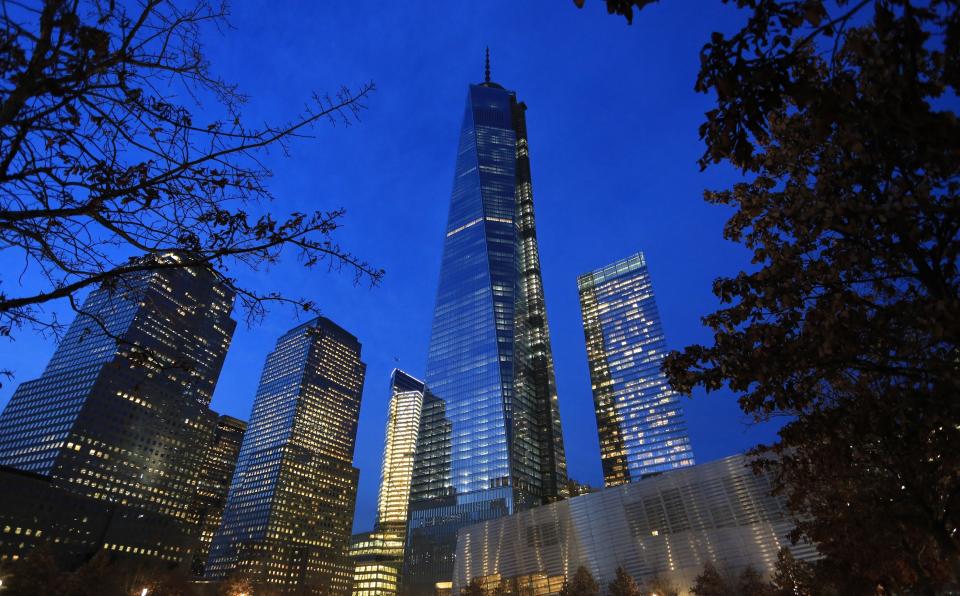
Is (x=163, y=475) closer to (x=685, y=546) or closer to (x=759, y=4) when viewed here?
(x=685, y=546)

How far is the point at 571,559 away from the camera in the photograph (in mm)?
90562

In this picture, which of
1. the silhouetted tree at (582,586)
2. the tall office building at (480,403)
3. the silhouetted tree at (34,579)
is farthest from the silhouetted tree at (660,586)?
the silhouetted tree at (34,579)

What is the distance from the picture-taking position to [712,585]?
65.3m

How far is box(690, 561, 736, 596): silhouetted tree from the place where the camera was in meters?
64.4

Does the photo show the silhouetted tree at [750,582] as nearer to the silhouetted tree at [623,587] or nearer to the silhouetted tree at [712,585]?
the silhouetted tree at [712,585]

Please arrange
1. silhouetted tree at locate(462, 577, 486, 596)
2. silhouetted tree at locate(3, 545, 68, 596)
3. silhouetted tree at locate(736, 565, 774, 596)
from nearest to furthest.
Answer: silhouetted tree at locate(736, 565, 774, 596), silhouetted tree at locate(3, 545, 68, 596), silhouetted tree at locate(462, 577, 486, 596)

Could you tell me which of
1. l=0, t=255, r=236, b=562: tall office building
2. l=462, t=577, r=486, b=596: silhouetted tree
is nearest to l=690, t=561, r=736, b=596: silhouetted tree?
l=462, t=577, r=486, b=596: silhouetted tree

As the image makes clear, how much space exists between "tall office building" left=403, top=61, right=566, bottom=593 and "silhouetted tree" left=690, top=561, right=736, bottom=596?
251ft

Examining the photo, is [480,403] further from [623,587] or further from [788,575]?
[788,575]

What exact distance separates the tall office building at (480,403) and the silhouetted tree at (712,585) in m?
76.5

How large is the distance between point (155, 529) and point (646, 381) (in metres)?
168

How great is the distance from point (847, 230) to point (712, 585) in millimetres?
73107

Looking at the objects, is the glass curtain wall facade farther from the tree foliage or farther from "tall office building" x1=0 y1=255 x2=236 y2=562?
"tall office building" x1=0 y1=255 x2=236 y2=562

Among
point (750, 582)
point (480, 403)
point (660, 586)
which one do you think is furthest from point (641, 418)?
point (750, 582)
